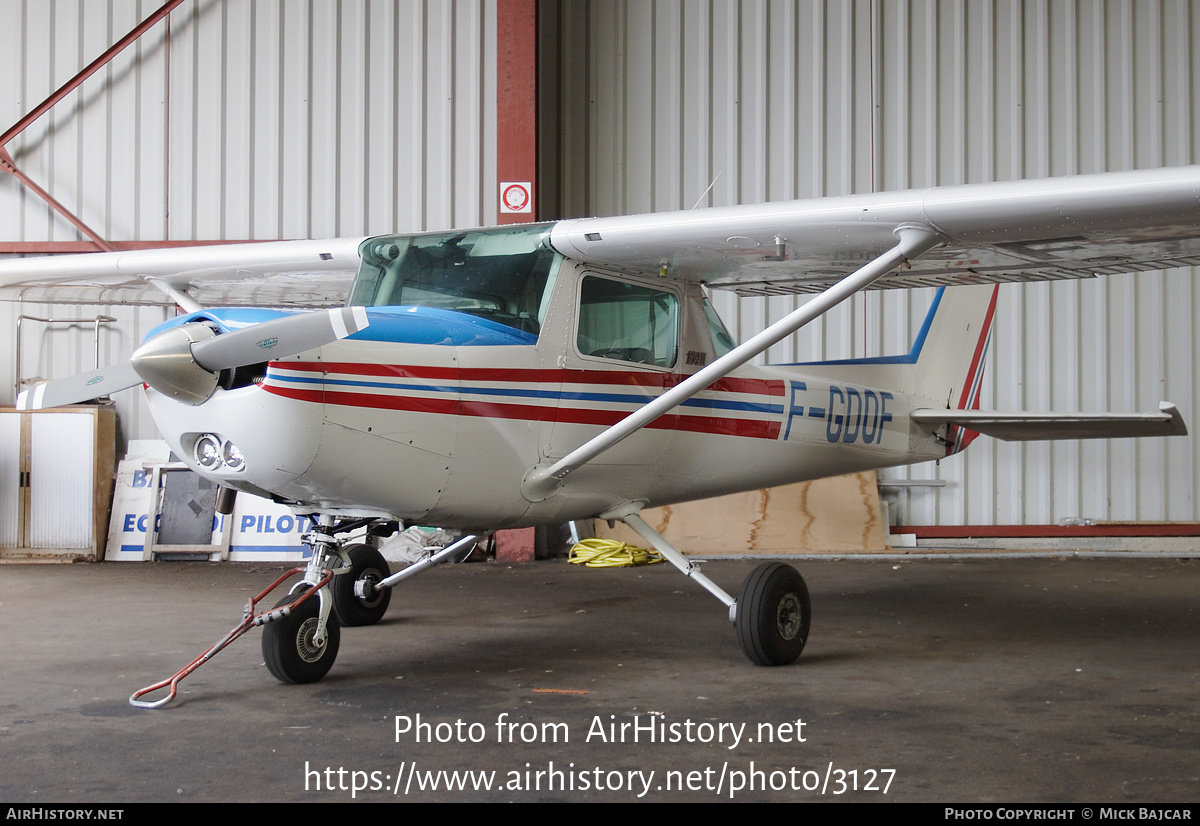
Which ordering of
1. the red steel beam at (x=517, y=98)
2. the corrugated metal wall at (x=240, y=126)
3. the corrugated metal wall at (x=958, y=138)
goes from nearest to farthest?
the red steel beam at (x=517, y=98), the corrugated metal wall at (x=958, y=138), the corrugated metal wall at (x=240, y=126)

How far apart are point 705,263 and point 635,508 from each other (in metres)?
1.37

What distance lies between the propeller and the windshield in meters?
1.11

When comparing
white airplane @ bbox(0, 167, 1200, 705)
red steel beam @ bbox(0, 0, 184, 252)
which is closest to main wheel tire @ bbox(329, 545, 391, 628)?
white airplane @ bbox(0, 167, 1200, 705)

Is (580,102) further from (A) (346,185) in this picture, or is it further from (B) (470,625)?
(B) (470,625)

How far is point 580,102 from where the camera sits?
36.2 ft

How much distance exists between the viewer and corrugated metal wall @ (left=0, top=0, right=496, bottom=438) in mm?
10539

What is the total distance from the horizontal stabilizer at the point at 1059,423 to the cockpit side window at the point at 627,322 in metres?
2.40

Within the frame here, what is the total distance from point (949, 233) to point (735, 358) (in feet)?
3.63

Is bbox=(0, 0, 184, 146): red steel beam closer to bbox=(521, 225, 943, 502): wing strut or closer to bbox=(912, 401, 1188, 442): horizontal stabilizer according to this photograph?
bbox=(521, 225, 943, 502): wing strut

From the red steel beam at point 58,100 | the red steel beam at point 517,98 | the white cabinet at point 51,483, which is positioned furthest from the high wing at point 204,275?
the red steel beam at point 58,100

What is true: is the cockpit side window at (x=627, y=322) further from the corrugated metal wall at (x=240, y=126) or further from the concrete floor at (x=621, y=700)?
the corrugated metal wall at (x=240, y=126)

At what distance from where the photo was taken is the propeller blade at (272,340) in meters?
3.70

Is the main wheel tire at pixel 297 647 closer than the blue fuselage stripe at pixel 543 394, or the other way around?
the blue fuselage stripe at pixel 543 394

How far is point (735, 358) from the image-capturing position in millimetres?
4867
